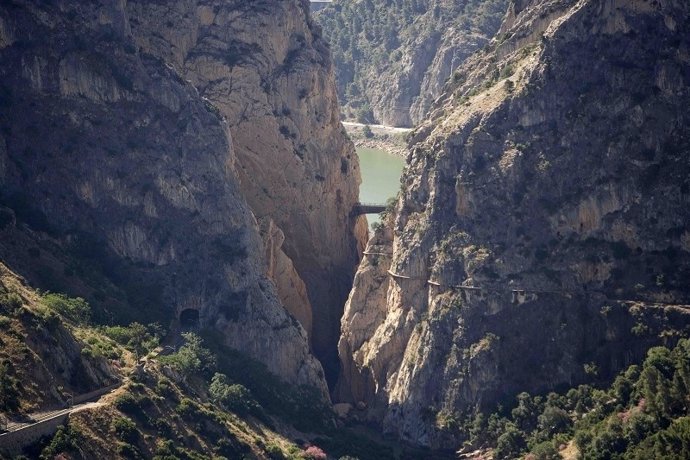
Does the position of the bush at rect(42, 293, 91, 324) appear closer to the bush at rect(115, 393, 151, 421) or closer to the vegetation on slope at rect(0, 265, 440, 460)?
the vegetation on slope at rect(0, 265, 440, 460)

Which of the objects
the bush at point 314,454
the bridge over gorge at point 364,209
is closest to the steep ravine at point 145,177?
the bush at point 314,454

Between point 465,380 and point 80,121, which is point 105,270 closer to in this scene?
point 80,121

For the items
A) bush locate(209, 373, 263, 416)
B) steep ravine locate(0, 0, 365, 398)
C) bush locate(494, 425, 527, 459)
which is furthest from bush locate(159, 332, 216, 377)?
bush locate(494, 425, 527, 459)

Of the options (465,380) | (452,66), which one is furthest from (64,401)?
(452,66)

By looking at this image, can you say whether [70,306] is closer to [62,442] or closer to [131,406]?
[131,406]

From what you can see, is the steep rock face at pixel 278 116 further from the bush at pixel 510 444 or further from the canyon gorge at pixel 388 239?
the bush at pixel 510 444

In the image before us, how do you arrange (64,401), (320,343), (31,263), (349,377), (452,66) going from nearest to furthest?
(64,401), (31,263), (349,377), (320,343), (452,66)
